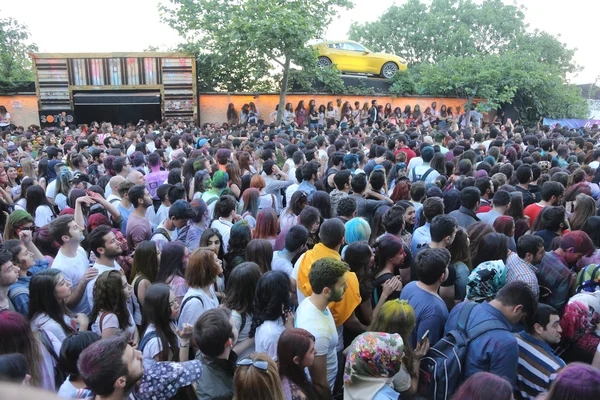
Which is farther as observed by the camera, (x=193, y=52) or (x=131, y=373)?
(x=193, y=52)

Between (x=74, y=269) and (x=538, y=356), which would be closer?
(x=538, y=356)

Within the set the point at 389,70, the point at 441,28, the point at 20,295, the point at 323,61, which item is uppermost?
the point at 441,28

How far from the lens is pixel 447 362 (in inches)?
116

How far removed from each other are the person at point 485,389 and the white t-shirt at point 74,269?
3.01m

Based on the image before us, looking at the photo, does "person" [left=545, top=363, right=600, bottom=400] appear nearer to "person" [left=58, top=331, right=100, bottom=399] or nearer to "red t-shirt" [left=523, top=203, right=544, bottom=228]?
"person" [left=58, top=331, right=100, bottom=399]

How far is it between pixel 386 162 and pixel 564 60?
1260 inches

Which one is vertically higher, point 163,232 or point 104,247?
point 104,247

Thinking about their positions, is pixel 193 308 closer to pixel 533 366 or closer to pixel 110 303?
pixel 110 303

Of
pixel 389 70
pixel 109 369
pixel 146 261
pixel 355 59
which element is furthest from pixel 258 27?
pixel 109 369

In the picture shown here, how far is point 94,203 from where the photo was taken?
5.38 meters

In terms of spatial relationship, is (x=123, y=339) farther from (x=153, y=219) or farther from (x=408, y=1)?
(x=408, y=1)

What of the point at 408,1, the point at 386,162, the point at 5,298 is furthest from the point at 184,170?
the point at 408,1

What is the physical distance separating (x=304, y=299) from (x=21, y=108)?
808 inches

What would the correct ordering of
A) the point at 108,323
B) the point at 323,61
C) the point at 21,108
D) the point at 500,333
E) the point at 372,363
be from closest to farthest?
the point at 372,363, the point at 500,333, the point at 108,323, the point at 21,108, the point at 323,61
